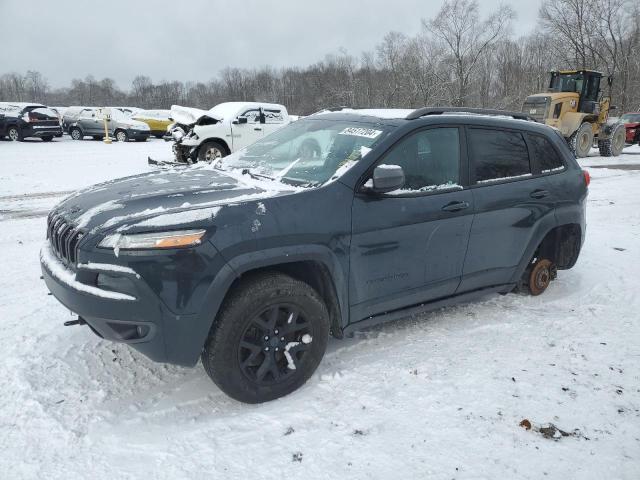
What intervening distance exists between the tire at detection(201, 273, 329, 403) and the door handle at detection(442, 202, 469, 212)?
3.91 ft

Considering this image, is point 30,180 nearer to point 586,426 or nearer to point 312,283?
point 312,283

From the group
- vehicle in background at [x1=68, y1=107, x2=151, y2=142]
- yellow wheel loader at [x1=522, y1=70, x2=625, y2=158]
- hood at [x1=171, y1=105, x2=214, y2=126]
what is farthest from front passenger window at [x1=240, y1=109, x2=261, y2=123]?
vehicle in background at [x1=68, y1=107, x2=151, y2=142]

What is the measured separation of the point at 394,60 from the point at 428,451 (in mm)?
49196

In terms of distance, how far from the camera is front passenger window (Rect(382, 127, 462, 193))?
331cm

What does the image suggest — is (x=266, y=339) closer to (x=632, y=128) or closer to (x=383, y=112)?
(x=383, y=112)

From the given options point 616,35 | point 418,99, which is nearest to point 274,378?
point 418,99

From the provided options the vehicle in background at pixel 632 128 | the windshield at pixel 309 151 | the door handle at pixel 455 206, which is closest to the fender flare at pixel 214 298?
the windshield at pixel 309 151

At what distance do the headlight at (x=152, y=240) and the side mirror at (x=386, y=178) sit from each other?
1153mm

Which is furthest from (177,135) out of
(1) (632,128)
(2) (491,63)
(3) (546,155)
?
(2) (491,63)

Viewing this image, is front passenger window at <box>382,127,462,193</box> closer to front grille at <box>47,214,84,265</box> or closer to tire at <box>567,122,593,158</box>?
front grille at <box>47,214,84,265</box>

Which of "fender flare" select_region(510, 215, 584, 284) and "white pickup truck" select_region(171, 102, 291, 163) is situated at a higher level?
"white pickup truck" select_region(171, 102, 291, 163)

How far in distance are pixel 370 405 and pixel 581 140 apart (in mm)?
17012

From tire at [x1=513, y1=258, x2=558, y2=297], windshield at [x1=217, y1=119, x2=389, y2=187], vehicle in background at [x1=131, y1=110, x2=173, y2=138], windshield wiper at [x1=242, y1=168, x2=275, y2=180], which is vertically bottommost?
tire at [x1=513, y1=258, x2=558, y2=297]

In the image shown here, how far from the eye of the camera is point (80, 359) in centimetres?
329
